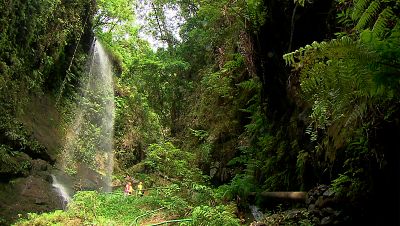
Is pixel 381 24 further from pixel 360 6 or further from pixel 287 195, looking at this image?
pixel 287 195

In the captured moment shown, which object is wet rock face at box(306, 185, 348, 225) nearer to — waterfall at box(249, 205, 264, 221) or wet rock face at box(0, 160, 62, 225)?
waterfall at box(249, 205, 264, 221)

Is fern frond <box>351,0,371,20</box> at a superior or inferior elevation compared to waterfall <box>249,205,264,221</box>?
superior

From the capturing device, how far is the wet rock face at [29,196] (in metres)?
9.49

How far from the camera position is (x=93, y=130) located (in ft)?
54.8

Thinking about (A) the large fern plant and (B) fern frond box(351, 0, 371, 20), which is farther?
(B) fern frond box(351, 0, 371, 20)

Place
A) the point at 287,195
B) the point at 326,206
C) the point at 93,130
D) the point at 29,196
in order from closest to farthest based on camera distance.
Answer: the point at 326,206 → the point at 287,195 → the point at 29,196 → the point at 93,130

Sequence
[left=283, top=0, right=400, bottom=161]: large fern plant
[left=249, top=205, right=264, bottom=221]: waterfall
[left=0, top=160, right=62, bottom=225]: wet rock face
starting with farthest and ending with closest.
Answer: [left=0, top=160, right=62, bottom=225]: wet rock face, [left=249, top=205, right=264, bottom=221]: waterfall, [left=283, top=0, right=400, bottom=161]: large fern plant

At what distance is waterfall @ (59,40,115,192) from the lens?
14.5 meters

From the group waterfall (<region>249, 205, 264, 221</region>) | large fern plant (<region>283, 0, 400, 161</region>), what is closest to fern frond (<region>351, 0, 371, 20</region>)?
large fern plant (<region>283, 0, 400, 161</region>)

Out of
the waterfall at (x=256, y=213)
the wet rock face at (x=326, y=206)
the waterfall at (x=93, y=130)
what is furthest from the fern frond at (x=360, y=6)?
the waterfall at (x=93, y=130)

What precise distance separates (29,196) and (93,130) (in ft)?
21.6

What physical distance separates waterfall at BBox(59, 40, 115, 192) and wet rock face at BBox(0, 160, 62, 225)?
1.64 meters

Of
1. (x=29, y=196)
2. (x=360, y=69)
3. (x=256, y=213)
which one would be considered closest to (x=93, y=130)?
(x=29, y=196)

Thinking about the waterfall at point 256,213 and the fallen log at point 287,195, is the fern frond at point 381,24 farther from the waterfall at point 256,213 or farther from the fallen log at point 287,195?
the waterfall at point 256,213
